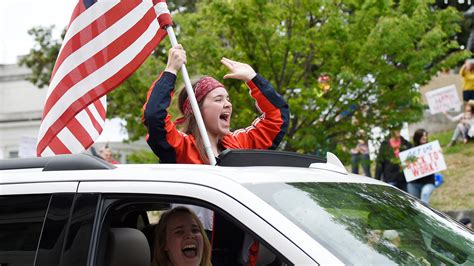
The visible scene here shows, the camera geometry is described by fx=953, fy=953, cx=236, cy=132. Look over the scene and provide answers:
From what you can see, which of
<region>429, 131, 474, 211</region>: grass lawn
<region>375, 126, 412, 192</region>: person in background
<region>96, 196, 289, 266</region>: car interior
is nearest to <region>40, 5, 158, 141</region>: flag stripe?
<region>96, 196, 289, 266</region>: car interior

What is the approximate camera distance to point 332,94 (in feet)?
37.5

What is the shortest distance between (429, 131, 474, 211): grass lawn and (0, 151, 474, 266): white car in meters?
10.8

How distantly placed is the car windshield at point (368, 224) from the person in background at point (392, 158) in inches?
321

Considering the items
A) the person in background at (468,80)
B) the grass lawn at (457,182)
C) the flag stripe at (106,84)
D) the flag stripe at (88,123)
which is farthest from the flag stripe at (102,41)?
the person in background at (468,80)

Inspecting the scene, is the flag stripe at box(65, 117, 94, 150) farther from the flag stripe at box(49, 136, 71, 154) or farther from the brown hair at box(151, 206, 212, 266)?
the brown hair at box(151, 206, 212, 266)

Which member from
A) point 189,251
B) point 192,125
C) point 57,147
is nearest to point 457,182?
point 57,147

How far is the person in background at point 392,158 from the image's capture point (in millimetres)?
12391

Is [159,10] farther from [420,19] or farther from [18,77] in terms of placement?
[18,77]

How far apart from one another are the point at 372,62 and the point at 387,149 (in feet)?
5.33

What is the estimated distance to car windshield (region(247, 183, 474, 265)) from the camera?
3.25m

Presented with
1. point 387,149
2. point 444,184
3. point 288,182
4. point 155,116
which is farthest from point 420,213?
point 444,184

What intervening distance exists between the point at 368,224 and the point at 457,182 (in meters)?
13.1

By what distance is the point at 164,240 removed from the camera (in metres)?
4.00

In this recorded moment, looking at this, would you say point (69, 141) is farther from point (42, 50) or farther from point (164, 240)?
point (42, 50)
